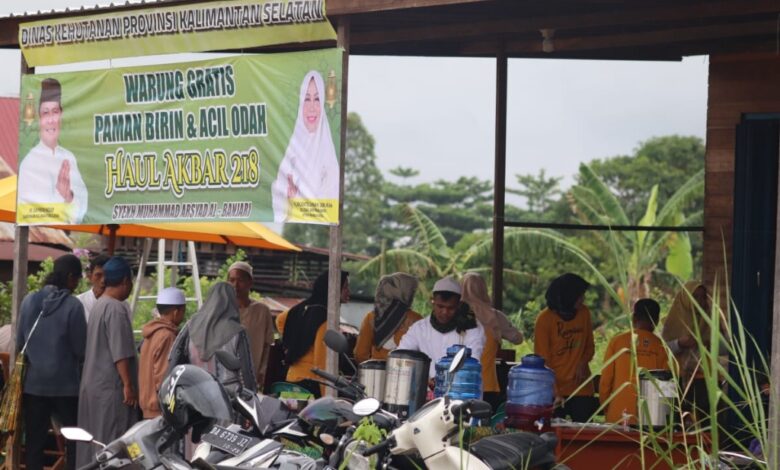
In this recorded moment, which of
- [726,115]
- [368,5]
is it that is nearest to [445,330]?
[368,5]

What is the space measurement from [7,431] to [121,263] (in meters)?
1.46

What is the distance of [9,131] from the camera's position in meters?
35.4

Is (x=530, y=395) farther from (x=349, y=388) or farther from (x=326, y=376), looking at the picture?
(x=326, y=376)

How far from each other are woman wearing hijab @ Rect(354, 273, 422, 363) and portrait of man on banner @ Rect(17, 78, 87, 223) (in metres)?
2.20

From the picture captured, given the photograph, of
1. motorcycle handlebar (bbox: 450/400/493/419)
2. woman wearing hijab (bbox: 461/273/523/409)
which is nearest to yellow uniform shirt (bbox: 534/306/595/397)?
woman wearing hijab (bbox: 461/273/523/409)

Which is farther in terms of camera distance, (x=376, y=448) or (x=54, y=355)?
(x=54, y=355)

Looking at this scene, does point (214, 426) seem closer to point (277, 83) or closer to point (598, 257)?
point (277, 83)

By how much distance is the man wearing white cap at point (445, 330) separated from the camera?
8898 millimetres

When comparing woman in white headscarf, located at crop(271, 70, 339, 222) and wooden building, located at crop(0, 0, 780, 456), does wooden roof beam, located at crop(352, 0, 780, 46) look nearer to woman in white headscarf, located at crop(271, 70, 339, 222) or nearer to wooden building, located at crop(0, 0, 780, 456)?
wooden building, located at crop(0, 0, 780, 456)

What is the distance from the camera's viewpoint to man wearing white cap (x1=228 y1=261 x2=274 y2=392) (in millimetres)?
10680

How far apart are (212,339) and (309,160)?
129cm

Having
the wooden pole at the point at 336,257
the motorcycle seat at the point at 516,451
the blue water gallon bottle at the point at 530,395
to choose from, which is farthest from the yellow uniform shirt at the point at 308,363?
the motorcycle seat at the point at 516,451

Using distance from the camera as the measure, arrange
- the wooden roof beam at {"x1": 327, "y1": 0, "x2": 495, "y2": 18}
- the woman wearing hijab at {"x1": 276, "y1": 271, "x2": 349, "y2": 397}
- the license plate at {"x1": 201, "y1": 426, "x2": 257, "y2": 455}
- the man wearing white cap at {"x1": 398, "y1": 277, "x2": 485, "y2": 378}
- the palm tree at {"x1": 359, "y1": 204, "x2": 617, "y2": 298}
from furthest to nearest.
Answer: the palm tree at {"x1": 359, "y1": 204, "x2": 617, "y2": 298}, the woman wearing hijab at {"x1": 276, "y1": 271, "x2": 349, "y2": 397}, the man wearing white cap at {"x1": 398, "y1": 277, "x2": 485, "y2": 378}, the wooden roof beam at {"x1": 327, "y1": 0, "x2": 495, "y2": 18}, the license plate at {"x1": 201, "y1": 426, "x2": 257, "y2": 455}

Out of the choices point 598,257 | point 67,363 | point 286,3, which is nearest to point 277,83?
point 286,3
